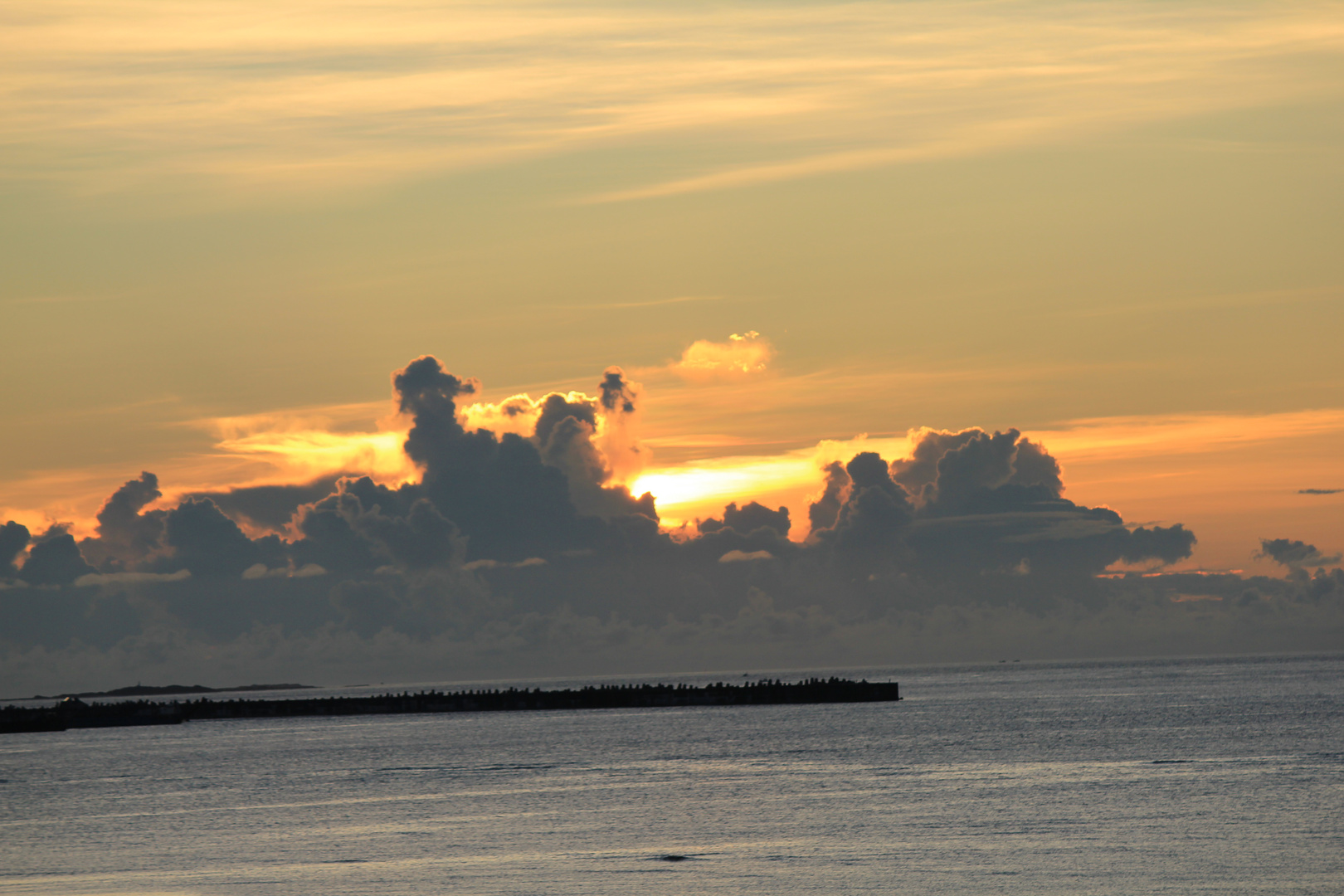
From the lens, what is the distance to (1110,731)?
132 m

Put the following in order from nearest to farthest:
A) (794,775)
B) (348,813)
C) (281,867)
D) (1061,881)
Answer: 1. (1061,881)
2. (281,867)
3. (348,813)
4. (794,775)

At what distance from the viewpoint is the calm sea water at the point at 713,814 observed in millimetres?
54781

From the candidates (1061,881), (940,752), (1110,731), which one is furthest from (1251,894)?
(1110,731)

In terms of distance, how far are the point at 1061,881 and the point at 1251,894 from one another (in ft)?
21.7

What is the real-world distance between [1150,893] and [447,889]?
25.3 metres

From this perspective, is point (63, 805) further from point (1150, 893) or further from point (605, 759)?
point (1150, 893)

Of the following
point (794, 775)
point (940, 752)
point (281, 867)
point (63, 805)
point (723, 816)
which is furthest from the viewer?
point (940, 752)

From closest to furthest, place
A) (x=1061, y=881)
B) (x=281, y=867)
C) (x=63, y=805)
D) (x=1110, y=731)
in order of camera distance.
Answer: (x=1061, y=881) < (x=281, y=867) < (x=63, y=805) < (x=1110, y=731)

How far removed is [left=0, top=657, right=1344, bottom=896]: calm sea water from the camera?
54.8m

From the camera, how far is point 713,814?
244 feet

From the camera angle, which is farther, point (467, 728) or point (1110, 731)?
point (467, 728)

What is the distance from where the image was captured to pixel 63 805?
3526 inches

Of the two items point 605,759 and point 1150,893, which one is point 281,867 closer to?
point 1150,893

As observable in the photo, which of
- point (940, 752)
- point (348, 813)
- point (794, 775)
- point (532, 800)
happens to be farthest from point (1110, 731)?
point (348, 813)
